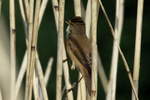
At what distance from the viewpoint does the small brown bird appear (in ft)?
9.29

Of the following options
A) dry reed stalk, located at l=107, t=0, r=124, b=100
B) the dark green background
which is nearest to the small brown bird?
dry reed stalk, located at l=107, t=0, r=124, b=100

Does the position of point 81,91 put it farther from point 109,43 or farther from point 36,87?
point 109,43

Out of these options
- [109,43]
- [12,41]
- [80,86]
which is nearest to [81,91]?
[80,86]

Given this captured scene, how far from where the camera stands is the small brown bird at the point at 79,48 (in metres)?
2.83

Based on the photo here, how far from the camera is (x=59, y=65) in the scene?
2.55 metres

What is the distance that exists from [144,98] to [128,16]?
0.88 m

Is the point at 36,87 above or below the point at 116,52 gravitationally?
below

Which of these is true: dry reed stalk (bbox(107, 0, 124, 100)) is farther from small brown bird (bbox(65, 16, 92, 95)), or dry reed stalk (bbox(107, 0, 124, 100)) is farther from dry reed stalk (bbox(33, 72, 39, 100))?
dry reed stalk (bbox(33, 72, 39, 100))

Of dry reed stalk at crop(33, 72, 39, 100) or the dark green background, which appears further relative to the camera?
the dark green background

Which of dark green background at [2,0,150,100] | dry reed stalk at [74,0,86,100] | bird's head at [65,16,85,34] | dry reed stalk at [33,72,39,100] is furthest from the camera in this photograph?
dark green background at [2,0,150,100]

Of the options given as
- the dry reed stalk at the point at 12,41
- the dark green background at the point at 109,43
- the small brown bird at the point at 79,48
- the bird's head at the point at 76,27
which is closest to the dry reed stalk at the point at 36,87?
the dry reed stalk at the point at 12,41

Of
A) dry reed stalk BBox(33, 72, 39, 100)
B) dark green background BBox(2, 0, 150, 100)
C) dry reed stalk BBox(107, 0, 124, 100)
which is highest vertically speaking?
dry reed stalk BBox(107, 0, 124, 100)

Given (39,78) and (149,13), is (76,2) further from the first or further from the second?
(149,13)

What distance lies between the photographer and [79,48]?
3.00 meters
